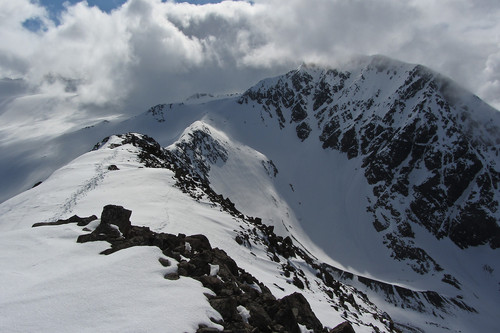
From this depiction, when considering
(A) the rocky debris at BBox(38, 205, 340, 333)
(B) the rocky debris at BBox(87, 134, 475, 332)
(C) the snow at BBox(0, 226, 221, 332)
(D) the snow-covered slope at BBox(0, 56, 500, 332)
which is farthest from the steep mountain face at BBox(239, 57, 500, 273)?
(C) the snow at BBox(0, 226, 221, 332)

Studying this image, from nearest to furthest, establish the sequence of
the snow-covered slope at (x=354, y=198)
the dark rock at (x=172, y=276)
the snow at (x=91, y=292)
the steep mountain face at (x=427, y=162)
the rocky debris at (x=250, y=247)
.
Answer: the snow at (x=91, y=292) → the dark rock at (x=172, y=276) → the rocky debris at (x=250, y=247) → the snow-covered slope at (x=354, y=198) → the steep mountain face at (x=427, y=162)

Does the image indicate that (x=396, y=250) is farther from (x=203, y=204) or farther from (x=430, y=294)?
(x=203, y=204)

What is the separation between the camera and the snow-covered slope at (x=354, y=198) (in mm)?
25906

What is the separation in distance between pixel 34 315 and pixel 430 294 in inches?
4947

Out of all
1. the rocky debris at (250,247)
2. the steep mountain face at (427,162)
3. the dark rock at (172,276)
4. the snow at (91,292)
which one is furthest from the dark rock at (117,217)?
the steep mountain face at (427,162)

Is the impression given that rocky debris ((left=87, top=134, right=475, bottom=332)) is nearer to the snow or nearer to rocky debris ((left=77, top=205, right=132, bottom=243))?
rocky debris ((left=77, top=205, right=132, bottom=243))

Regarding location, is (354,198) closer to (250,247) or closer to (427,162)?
(427,162)

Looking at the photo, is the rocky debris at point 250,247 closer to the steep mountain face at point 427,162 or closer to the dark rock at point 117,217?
the dark rock at point 117,217

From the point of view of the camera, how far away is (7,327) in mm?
7266

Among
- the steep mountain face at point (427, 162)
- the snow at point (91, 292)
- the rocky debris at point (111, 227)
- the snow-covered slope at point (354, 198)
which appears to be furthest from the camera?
the steep mountain face at point (427, 162)

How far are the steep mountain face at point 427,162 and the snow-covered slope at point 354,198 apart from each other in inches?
21.8

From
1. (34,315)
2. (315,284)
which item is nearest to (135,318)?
(34,315)

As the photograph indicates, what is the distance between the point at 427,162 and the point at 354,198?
142 feet

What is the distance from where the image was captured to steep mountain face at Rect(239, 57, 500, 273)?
499 feet
